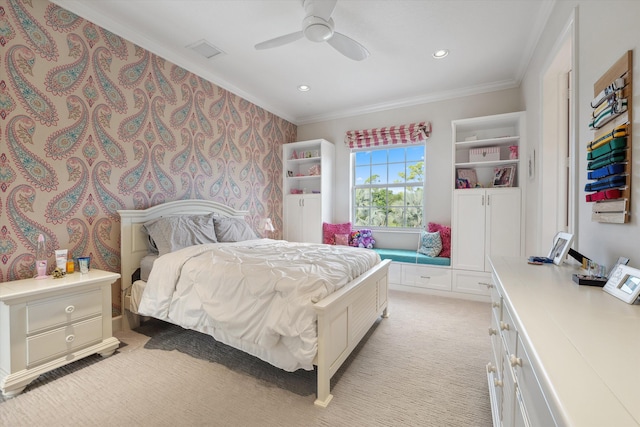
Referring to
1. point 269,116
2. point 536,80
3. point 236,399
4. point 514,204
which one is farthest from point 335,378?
point 269,116

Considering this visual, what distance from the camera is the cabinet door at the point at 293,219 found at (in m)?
4.79

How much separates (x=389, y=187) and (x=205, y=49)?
3.12 meters

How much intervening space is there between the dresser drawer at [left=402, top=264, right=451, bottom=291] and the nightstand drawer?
3368mm

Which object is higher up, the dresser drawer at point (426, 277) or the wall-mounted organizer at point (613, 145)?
the wall-mounted organizer at point (613, 145)

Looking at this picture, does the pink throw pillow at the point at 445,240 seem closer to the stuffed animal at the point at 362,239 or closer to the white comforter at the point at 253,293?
the stuffed animal at the point at 362,239

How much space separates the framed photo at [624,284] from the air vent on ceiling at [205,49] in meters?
3.45

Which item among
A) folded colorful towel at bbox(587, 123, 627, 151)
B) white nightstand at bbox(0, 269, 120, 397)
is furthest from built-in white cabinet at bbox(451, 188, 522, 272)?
white nightstand at bbox(0, 269, 120, 397)

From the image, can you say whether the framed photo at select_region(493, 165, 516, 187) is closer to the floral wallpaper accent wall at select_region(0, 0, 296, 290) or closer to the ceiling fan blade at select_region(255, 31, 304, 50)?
the ceiling fan blade at select_region(255, 31, 304, 50)

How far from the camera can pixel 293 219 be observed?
486cm

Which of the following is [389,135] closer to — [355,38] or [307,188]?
[307,188]

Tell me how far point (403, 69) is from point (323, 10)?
165 centimetres

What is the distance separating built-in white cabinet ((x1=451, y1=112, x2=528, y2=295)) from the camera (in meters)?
3.37

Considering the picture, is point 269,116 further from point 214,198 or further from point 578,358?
point 578,358

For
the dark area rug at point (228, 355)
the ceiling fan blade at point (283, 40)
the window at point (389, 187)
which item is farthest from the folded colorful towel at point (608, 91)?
the window at point (389, 187)
